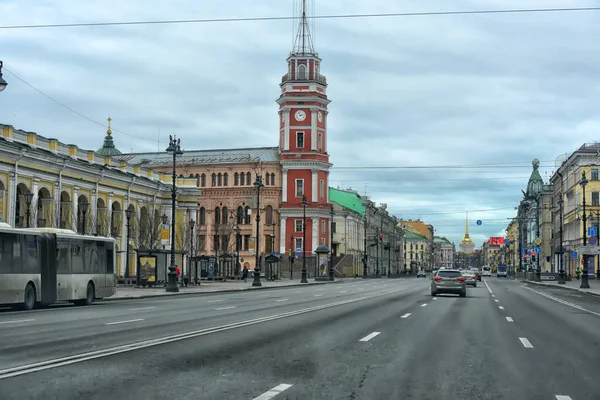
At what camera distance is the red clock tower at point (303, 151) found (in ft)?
345

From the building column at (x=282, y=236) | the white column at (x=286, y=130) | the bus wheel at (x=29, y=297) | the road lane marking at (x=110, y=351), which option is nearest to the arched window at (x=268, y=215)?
the building column at (x=282, y=236)

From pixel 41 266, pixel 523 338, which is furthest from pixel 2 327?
pixel 523 338

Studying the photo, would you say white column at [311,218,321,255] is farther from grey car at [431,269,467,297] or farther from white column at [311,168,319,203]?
grey car at [431,269,467,297]

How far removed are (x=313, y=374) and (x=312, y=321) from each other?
1015 cm

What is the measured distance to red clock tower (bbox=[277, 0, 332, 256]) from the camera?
10506 centimetres

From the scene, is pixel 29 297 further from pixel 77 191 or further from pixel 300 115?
pixel 300 115

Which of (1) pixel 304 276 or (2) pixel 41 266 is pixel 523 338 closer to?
(2) pixel 41 266

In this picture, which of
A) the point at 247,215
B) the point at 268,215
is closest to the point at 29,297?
the point at 268,215

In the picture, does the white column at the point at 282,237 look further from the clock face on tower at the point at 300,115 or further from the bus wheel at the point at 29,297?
the bus wheel at the point at 29,297

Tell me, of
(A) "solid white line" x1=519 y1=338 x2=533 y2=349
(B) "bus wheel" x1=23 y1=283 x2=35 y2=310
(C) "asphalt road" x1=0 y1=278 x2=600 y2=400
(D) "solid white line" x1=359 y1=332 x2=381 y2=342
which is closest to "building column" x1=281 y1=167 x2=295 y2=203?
(B) "bus wheel" x1=23 y1=283 x2=35 y2=310

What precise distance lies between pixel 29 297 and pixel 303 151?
79532mm

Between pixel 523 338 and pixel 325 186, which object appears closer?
pixel 523 338

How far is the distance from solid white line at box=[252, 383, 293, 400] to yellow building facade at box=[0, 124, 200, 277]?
3796cm

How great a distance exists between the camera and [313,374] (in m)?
10.7
